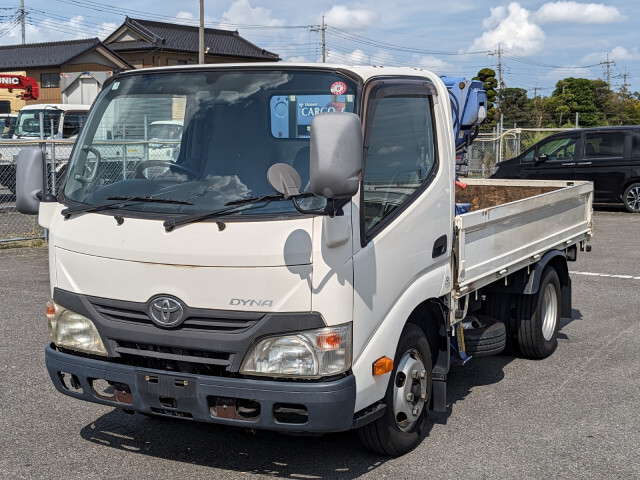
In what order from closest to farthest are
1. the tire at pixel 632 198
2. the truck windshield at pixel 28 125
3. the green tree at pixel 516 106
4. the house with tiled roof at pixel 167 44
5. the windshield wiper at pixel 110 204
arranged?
1. the windshield wiper at pixel 110 204
2. the tire at pixel 632 198
3. the truck windshield at pixel 28 125
4. the green tree at pixel 516 106
5. the house with tiled roof at pixel 167 44

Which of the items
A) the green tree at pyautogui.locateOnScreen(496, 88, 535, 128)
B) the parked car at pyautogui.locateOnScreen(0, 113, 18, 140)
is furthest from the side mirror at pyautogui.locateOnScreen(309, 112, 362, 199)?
the green tree at pyautogui.locateOnScreen(496, 88, 535, 128)

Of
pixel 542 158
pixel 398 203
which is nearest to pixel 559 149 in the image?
pixel 542 158

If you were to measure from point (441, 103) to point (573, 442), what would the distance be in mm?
2185

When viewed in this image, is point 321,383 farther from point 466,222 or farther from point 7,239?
point 7,239

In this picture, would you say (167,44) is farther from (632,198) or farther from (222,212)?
(222,212)

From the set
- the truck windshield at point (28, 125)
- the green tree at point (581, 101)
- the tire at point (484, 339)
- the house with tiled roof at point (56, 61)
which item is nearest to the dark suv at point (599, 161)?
the truck windshield at point (28, 125)

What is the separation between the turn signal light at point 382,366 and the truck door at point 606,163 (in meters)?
14.9

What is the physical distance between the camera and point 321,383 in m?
3.93

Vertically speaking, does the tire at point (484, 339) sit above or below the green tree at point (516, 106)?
below

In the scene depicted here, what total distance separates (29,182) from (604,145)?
15640mm

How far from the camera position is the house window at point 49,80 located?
46812 millimetres

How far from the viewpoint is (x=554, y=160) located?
18.6m

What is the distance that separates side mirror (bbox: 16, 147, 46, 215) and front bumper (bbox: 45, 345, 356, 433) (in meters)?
1.10

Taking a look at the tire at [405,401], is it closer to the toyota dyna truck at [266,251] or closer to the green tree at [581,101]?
the toyota dyna truck at [266,251]
